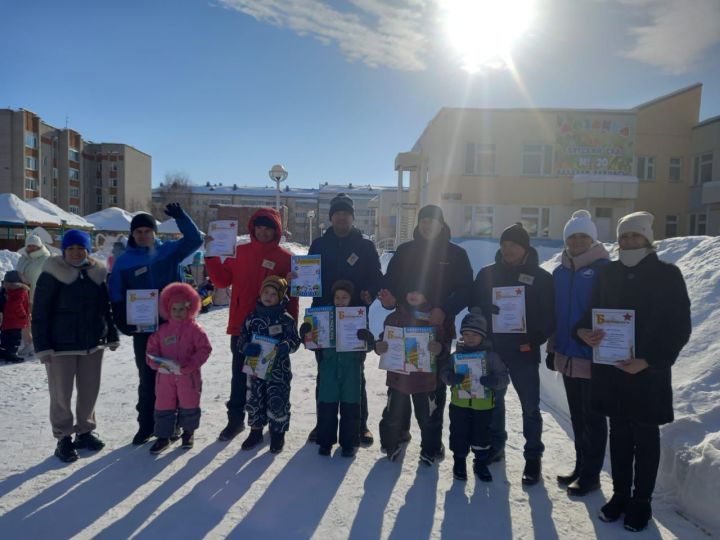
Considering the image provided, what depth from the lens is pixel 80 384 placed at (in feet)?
13.3

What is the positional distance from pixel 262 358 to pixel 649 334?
2.81m

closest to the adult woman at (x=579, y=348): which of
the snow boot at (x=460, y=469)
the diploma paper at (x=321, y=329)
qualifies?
the snow boot at (x=460, y=469)

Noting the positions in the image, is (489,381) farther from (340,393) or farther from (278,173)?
(278,173)

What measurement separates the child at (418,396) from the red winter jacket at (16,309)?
20.9 feet

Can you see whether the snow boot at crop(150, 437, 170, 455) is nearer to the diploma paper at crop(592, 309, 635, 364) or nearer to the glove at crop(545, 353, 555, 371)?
the glove at crop(545, 353, 555, 371)

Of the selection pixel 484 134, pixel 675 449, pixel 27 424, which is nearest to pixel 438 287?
pixel 675 449

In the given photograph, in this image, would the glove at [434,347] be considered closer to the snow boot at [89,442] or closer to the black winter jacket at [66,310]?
the black winter jacket at [66,310]

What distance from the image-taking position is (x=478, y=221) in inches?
866

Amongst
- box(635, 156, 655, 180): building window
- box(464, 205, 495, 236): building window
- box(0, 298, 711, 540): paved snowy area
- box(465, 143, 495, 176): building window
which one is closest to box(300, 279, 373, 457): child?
box(0, 298, 711, 540): paved snowy area

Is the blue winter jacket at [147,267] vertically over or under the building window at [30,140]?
under

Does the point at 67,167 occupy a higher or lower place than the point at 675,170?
higher

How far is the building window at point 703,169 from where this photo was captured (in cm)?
2268

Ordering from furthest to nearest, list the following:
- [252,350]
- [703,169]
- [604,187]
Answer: [703,169], [604,187], [252,350]

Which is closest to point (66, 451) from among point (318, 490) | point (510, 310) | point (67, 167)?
point (318, 490)
